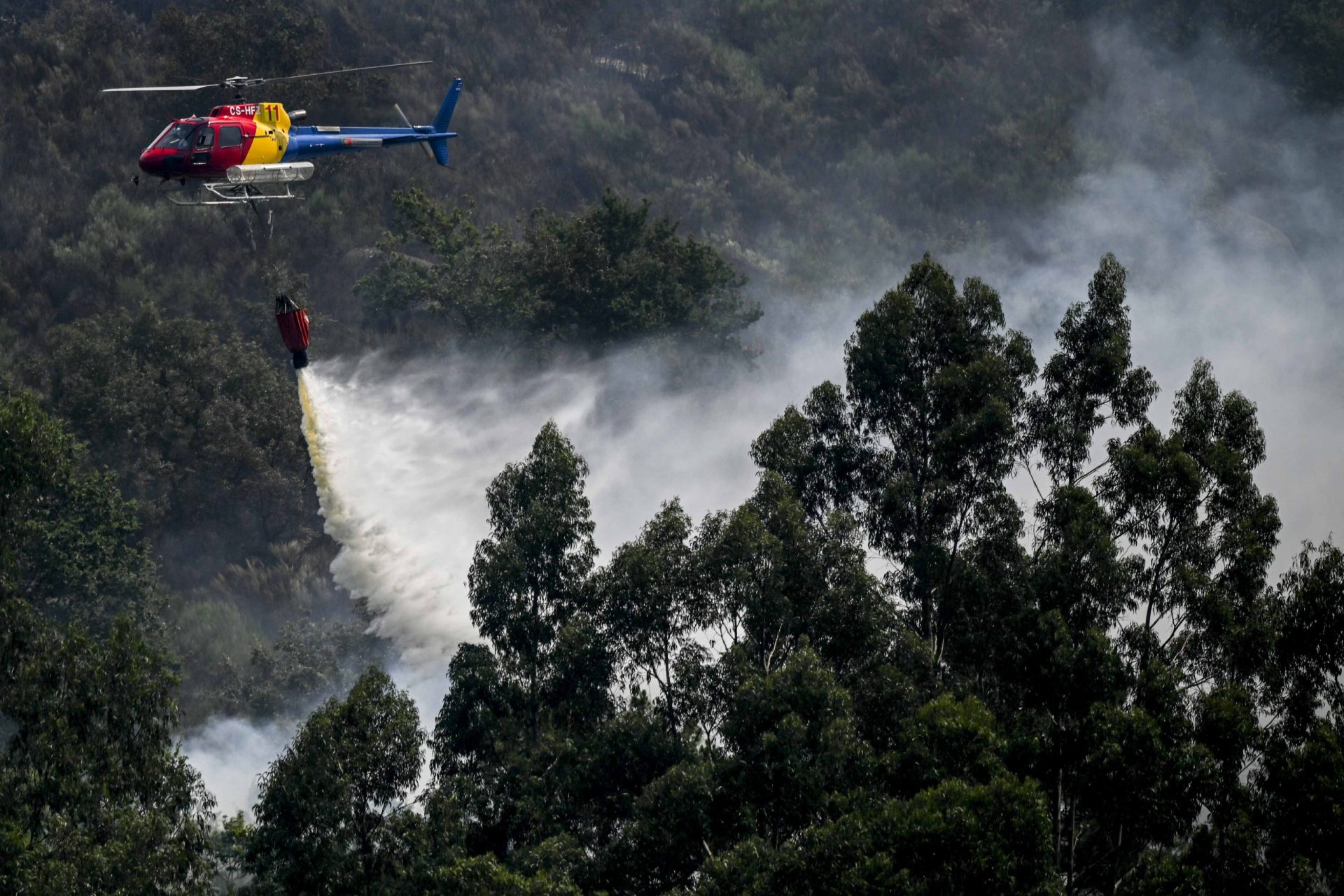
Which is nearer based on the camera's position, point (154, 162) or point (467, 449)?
point (154, 162)

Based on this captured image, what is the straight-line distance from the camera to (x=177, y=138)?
48.8 meters

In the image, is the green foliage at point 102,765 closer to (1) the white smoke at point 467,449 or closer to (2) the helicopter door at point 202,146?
(1) the white smoke at point 467,449

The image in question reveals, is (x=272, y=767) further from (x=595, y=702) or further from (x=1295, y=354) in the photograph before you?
(x=1295, y=354)

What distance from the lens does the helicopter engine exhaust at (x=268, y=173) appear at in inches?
1922

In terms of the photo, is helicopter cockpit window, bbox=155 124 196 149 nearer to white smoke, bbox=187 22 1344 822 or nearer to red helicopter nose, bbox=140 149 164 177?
red helicopter nose, bbox=140 149 164 177

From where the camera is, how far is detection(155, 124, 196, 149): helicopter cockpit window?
160 ft

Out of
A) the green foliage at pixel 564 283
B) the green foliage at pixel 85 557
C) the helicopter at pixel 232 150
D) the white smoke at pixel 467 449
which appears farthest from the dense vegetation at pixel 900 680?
the green foliage at pixel 564 283

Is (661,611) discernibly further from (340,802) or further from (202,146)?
(202,146)

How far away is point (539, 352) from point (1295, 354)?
2880 centimetres

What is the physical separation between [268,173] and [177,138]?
7.83 ft

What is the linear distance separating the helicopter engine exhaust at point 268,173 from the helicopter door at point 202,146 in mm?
662

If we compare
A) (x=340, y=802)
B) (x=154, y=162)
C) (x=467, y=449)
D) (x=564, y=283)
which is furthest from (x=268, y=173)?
(x=340, y=802)

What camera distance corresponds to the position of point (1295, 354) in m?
73.2

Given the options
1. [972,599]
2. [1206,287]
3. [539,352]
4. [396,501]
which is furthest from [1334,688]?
[1206,287]
